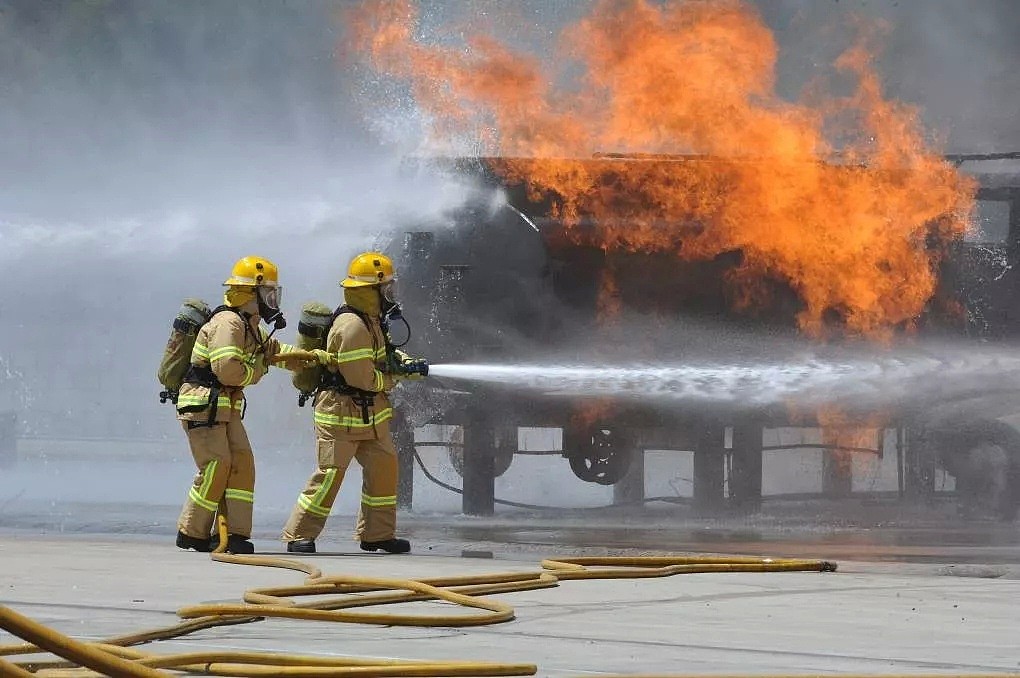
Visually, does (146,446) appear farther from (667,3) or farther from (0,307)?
(667,3)

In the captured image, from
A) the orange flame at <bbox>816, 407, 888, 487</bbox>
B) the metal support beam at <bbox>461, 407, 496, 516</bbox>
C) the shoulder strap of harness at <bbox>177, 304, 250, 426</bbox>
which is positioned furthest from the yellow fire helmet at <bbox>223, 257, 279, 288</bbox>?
the orange flame at <bbox>816, 407, 888, 487</bbox>

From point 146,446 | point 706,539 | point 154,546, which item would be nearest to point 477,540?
point 706,539

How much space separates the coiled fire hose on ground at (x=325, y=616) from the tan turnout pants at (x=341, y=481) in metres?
0.55

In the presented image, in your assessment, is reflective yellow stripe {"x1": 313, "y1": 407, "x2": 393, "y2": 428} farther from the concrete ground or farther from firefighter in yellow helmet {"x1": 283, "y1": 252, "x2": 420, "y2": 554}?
the concrete ground

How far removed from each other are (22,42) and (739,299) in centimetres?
1108

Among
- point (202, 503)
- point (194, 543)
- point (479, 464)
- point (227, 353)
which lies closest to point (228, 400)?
point (227, 353)

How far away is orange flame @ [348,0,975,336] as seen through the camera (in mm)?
15062

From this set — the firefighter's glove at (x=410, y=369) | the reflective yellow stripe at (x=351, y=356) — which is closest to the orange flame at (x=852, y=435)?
the firefighter's glove at (x=410, y=369)

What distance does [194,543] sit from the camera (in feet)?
35.2

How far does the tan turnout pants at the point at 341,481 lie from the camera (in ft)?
35.2

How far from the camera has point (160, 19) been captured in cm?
2152

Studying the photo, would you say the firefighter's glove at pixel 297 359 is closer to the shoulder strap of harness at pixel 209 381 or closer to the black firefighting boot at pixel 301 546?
the shoulder strap of harness at pixel 209 381

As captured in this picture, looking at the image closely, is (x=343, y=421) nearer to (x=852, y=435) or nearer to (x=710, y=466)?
(x=710, y=466)

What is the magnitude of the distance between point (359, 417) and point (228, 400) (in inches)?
31.5
